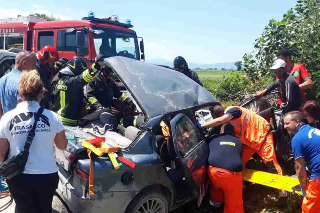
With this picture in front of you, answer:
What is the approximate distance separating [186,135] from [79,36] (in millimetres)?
5880

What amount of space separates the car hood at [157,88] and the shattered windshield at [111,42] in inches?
187

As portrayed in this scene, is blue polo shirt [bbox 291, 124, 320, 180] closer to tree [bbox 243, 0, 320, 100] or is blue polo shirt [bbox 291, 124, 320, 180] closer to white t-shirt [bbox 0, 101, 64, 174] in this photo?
white t-shirt [bbox 0, 101, 64, 174]

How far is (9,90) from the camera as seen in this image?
3.66 metres

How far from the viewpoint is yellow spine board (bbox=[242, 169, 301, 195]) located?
147 inches

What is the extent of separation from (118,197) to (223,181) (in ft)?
4.21

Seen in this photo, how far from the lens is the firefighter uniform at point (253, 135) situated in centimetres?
432

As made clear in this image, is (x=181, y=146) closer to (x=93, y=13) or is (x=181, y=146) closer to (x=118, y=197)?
(x=118, y=197)

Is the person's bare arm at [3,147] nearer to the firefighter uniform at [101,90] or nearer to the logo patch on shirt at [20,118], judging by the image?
the logo patch on shirt at [20,118]

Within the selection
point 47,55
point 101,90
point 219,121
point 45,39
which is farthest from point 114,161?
point 45,39

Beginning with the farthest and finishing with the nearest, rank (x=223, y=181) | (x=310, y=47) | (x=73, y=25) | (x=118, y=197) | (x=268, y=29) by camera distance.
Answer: (x=73, y=25) → (x=268, y=29) → (x=310, y=47) → (x=223, y=181) → (x=118, y=197)

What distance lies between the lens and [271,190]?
4.56m

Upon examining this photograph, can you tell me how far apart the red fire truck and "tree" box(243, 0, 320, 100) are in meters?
3.55

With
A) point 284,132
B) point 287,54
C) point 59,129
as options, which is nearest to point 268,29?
point 287,54

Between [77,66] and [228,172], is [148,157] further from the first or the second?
[77,66]
